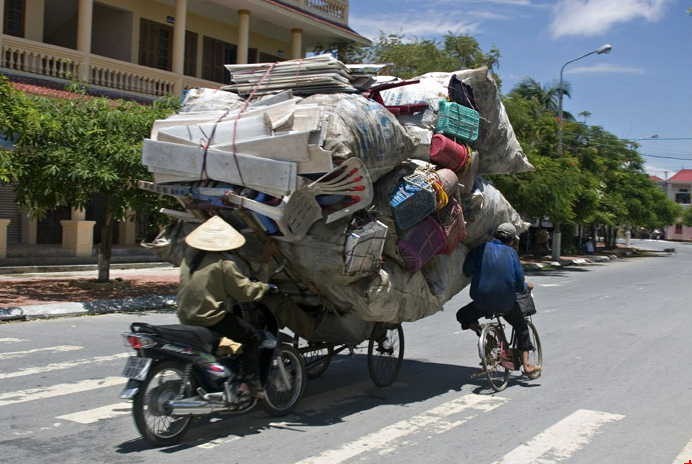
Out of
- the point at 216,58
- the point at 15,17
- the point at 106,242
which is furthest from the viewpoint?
the point at 216,58

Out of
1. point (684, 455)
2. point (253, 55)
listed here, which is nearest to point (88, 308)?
point (684, 455)

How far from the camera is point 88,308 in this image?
1311 centimetres

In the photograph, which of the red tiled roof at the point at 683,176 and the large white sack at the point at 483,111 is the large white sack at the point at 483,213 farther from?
the red tiled roof at the point at 683,176

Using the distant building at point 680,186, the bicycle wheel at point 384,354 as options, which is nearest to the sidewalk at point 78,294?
the bicycle wheel at point 384,354

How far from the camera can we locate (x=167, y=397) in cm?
539

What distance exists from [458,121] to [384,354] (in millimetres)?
2498

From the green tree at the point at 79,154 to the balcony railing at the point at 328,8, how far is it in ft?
45.0

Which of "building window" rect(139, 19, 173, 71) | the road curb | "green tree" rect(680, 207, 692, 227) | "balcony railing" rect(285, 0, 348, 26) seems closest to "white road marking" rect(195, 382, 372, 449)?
the road curb

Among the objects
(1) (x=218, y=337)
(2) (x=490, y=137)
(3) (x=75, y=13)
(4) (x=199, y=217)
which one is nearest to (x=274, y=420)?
(1) (x=218, y=337)

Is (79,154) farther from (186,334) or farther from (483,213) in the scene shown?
(186,334)

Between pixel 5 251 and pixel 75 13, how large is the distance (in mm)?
10015

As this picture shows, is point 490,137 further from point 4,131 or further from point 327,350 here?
point 4,131

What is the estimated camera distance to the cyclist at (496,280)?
24.6 feet

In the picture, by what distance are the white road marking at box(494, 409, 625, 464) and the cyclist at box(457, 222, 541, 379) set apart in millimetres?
1276
